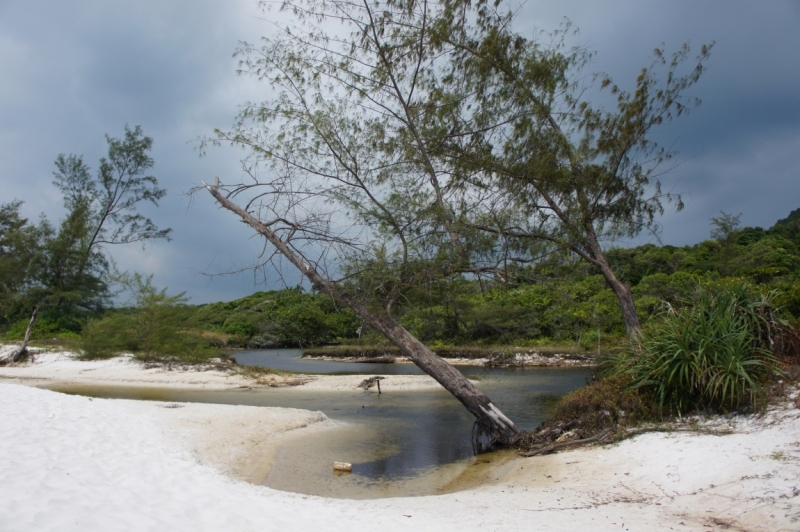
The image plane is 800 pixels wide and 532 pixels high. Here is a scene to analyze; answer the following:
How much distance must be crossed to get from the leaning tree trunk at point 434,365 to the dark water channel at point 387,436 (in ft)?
1.74

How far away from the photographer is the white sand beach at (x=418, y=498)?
4250 millimetres

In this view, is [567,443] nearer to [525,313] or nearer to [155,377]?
[155,377]

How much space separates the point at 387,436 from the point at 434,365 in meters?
2.20

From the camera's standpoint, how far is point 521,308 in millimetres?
37562

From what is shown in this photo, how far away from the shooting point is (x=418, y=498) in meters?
6.18

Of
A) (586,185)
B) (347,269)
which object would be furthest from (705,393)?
(347,269)

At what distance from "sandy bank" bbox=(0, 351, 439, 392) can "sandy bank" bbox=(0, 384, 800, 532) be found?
37.5 ft

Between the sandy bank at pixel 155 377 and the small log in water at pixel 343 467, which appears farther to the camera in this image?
the sandy bank at pixel 155 377

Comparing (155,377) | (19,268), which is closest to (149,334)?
(155,377)

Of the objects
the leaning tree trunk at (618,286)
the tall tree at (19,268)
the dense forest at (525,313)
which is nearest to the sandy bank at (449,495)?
the leaning tree trunk at (618,286)

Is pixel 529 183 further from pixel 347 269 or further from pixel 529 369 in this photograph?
pixel 529 369

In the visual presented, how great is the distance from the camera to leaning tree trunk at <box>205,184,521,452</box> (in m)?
9.50

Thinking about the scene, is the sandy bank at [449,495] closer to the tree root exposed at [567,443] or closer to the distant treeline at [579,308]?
the tree root exposed at [567,443]

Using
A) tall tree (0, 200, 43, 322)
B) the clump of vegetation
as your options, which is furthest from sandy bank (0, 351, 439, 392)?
tall tree (0, 200, 43, 322)
